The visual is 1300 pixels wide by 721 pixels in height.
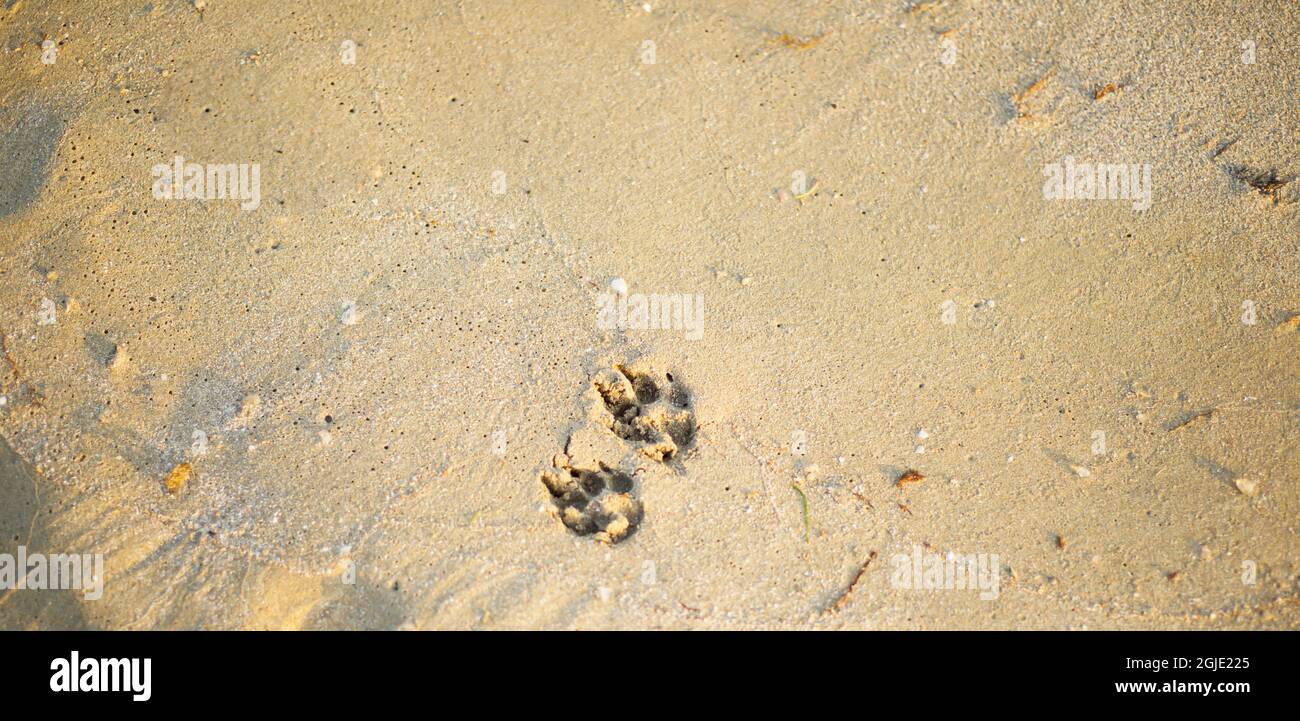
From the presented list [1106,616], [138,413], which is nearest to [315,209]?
[138,413]

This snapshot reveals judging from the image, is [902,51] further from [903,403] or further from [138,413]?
[138,413]

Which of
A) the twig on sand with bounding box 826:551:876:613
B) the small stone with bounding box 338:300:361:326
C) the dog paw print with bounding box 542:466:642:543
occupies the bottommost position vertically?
the twig on sand with bounding box 826:551:876:613

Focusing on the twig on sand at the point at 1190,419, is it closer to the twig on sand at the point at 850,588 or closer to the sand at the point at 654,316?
the sand at the point at 654,316

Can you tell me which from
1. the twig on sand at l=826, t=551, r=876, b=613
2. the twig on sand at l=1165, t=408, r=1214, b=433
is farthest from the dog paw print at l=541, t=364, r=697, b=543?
→ the twig on sand at l=1165, t=408, r=1214, b=433

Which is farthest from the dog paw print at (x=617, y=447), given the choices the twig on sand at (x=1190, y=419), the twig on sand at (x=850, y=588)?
the twig on sand at (x=1190, y=419)

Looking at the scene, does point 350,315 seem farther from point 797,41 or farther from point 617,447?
point 797,41

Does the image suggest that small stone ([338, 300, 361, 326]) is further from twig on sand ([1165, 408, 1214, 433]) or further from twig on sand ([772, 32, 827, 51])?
twig on sand ([1165, 408, 1214, 433])

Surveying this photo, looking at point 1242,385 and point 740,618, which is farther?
point 1242,385
